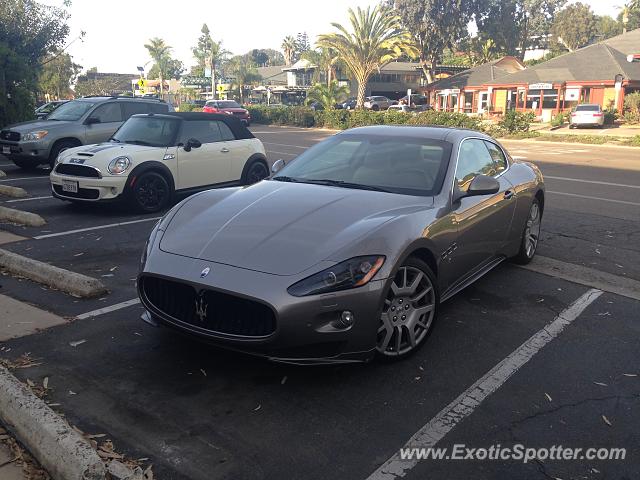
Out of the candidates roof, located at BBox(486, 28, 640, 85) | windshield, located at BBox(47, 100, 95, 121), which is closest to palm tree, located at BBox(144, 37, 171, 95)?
roof, located at BBox(486, 28, 640, 85)

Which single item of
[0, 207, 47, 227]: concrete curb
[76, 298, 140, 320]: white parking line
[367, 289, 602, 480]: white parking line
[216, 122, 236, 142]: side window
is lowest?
[367, 289, 602, 480]: white parking line

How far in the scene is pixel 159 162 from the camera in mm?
8828

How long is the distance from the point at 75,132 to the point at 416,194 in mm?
10373

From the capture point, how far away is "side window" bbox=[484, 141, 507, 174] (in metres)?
5.78

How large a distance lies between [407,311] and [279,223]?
3.44ft

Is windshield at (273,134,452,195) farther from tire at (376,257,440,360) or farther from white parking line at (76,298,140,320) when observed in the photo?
white parking line at (76,298,140,320)

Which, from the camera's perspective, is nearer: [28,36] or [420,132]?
[420,132]

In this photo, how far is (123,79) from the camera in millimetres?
90688

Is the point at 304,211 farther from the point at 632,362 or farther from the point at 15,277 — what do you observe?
the point at 15,277

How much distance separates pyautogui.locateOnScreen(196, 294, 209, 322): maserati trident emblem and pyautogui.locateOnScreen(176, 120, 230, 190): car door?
6080 mm

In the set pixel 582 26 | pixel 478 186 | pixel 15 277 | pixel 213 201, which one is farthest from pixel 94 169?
pixel 582 26

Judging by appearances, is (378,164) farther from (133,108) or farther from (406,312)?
(133,108)

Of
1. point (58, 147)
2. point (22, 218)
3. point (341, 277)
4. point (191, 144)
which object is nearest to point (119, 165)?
point (191, 144)

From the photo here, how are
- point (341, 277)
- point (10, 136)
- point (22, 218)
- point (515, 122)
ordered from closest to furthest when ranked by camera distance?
point (341, 277)
point (22, 218)
point (10, 136)
point (515, 122)
